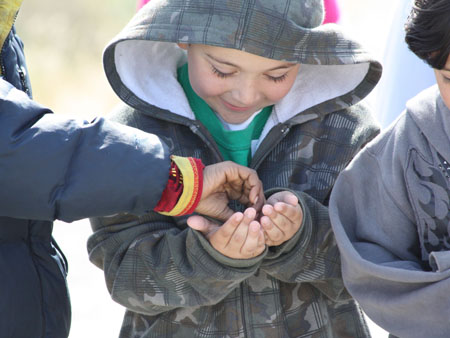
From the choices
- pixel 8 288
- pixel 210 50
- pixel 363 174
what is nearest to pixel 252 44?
pixel 210 50

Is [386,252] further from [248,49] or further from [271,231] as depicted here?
[248,49]

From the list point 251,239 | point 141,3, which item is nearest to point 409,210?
point 251,239

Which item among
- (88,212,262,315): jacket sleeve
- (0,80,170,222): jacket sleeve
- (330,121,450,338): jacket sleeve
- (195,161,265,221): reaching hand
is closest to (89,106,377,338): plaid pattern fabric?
(88,212,262,315): jacket sleeve

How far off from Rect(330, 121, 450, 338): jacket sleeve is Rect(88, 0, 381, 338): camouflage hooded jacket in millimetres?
220

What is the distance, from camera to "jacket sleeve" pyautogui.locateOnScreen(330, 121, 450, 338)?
70.4 inches

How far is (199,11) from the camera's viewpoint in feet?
7.52

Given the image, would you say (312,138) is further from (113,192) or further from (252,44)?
(113,192)

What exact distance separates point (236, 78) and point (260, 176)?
32 centimetres

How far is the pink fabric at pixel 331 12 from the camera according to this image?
97.6 inches

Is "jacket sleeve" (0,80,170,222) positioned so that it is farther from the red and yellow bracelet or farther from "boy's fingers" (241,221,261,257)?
"boy's fingers" (241,221,261,257)

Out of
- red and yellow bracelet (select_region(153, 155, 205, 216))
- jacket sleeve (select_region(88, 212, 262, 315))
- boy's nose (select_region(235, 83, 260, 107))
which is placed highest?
boy's nose (select_region(235, 83, 260, 107))

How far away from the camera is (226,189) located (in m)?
2.29

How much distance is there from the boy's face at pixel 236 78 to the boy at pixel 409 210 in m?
0.44

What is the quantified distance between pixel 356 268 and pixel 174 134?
79 cm
